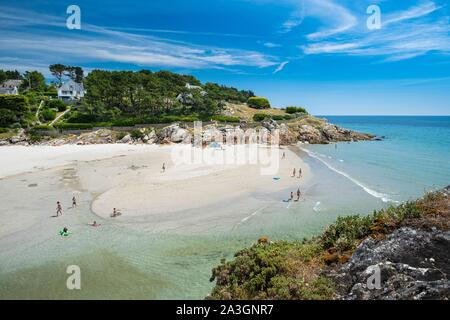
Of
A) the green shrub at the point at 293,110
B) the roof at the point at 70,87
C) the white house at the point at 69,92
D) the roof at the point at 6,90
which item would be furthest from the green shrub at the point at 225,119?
the roof at the point at 6,90

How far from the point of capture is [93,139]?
2454 inches

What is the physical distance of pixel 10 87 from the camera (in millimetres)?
88438

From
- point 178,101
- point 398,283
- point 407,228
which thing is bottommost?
point 398,283

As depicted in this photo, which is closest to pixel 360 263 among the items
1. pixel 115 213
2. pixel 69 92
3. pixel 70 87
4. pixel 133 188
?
pixel 115 213

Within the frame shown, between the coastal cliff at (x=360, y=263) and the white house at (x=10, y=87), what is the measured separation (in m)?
93.6

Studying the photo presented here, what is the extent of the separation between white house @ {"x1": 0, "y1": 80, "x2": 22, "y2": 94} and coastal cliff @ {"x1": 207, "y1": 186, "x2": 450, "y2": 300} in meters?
93.6

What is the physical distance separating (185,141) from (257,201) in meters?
37.6

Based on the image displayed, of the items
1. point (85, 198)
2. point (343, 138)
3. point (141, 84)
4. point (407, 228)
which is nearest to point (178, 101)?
point (141, 84)

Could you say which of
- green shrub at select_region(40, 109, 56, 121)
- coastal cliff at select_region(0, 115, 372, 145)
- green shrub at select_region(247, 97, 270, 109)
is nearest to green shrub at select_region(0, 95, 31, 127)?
green shrub at select_region(40, 109, 56, 121)

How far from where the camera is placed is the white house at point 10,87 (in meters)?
83.6

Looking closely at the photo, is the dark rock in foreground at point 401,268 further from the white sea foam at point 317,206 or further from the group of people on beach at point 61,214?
the group of people on beach at point 61,214

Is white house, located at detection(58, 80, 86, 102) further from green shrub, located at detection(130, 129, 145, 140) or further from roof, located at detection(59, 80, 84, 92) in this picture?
green shrub, located at detection(130, 129, 145, 140)

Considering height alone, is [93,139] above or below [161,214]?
above

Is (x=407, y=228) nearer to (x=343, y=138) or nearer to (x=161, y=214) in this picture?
(x=161, y=214)
